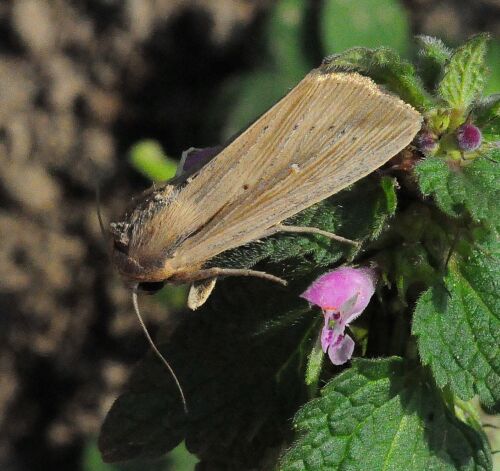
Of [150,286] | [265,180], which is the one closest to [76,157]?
[150,286]

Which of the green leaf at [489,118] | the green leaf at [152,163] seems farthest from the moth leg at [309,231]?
the green leaf at [152,163]

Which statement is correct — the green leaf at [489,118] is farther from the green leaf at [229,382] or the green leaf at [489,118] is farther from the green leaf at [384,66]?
the green leaf at [229,382]

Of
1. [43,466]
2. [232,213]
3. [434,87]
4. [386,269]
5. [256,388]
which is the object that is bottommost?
[43,466]

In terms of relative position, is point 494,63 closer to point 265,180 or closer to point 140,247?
point 265,180

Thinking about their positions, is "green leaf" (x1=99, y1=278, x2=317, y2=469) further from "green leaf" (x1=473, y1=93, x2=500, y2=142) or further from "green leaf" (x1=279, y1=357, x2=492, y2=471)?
"green leaf" (x1=473, y1=93, x2=500, y2=142)

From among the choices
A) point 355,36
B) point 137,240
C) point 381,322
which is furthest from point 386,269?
point 355,36

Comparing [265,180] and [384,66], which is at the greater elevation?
[384,66]

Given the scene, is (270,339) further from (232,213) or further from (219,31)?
(219,31)
